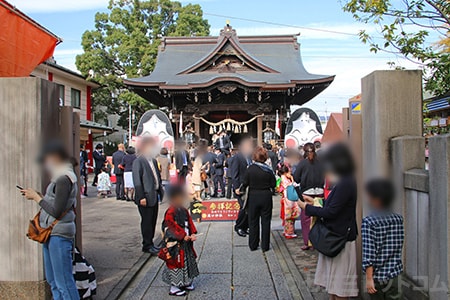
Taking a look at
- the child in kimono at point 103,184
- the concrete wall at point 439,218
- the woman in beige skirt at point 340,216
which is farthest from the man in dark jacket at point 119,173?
the concrete wall at point 439,218

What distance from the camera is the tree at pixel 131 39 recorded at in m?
27.2

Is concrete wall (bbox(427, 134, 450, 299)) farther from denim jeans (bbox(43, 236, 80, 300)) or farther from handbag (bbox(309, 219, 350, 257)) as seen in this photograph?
denim jeans (bbox(43, 236, 80, 300))

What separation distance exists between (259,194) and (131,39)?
23.8 m

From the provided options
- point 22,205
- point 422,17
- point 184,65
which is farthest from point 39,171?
point 184,65

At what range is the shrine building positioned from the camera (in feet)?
55.6

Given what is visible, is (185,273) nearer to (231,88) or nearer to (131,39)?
(231,88)

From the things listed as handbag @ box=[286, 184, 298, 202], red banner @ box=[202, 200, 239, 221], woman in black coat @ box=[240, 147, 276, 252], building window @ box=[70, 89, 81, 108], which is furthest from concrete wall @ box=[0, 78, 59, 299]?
building window @ box=[70, 89, 81, 108]

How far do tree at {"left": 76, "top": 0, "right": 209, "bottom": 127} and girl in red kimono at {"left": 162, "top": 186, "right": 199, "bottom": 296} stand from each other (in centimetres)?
2347

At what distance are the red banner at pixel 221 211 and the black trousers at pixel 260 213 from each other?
2.46 metres

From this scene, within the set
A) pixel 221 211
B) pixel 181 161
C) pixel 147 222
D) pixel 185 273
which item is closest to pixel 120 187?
pixel 181 161

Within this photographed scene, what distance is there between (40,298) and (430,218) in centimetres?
399

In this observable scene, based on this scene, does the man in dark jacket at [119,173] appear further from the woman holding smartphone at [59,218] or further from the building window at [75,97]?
the building window at [75,97]

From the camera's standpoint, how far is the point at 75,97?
2625cm

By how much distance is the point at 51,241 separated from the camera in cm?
368
